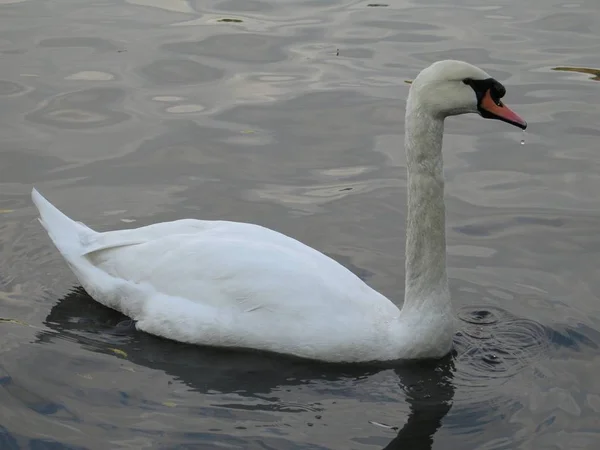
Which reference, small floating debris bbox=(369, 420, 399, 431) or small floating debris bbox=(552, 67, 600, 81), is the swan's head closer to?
small floating debris bbox=(369, 420, 399, 431)

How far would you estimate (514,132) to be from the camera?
11.3m

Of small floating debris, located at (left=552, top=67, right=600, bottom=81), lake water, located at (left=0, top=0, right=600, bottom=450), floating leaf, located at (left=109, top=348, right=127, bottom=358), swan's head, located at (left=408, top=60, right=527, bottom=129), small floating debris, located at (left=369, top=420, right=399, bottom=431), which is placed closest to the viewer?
small floating debris, located at (left=369, top=420, right=399, bottom=431)

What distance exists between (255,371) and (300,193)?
2.96m

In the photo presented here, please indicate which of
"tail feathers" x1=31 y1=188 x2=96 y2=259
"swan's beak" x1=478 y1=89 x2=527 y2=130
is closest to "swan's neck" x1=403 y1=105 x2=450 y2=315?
→ "swan's beak" x1=478 y1=89 x2=527 y2=130

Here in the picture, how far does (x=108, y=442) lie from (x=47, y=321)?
5.36 ft

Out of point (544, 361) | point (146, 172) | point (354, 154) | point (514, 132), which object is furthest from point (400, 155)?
point (544, 361)

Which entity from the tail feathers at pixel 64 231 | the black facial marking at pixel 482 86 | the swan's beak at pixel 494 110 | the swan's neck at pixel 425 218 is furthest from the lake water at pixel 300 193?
the black facial marking at pixel 482 86

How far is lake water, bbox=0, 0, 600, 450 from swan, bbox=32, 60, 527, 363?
0.50ft

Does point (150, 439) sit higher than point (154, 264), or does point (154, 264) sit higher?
point (154, 264)

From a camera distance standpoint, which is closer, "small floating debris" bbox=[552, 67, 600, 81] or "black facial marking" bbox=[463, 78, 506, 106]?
"black facial marking" bbox=[463, 78, 506, 106]

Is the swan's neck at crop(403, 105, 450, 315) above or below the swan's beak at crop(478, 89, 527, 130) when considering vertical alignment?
below

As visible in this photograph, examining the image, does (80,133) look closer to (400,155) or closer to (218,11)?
(400,155)

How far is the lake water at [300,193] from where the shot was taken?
21.6 feet

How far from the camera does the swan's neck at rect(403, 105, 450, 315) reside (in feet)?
22.6
